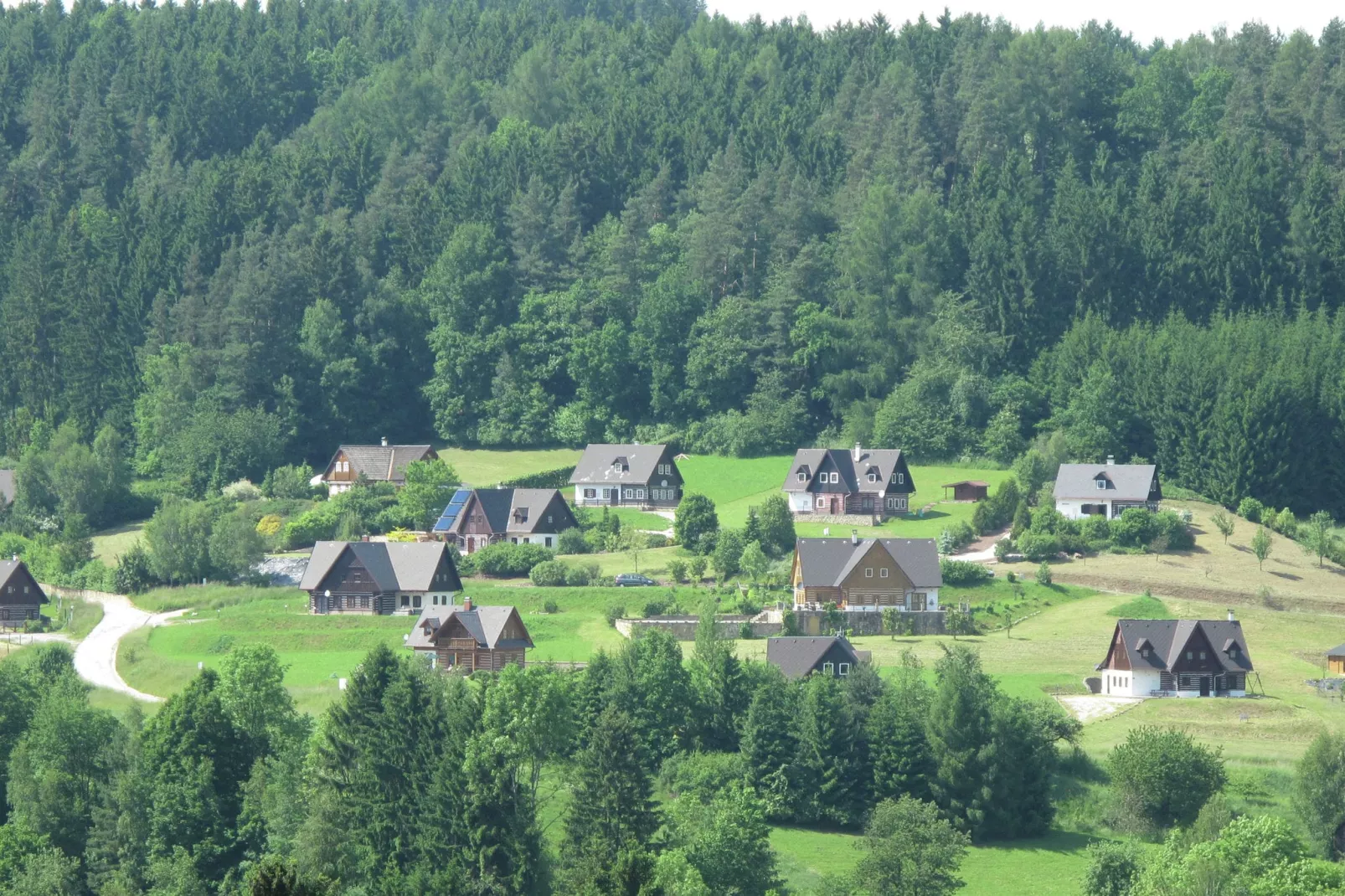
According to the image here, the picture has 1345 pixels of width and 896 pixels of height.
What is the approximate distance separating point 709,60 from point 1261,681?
94.2 meters

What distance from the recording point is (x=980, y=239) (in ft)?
427

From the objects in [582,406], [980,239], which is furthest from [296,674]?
[980,239]

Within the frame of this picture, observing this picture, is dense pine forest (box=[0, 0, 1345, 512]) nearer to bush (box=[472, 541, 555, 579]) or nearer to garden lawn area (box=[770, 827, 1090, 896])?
bush (box=[472, 541, 555, 579])

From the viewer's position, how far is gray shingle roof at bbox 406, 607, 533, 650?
84.3 m

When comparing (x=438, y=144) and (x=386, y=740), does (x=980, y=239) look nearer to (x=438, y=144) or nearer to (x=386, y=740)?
(x=438, y=144)

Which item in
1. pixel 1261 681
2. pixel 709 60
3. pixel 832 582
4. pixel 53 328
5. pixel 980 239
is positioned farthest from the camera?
pixel 709 60

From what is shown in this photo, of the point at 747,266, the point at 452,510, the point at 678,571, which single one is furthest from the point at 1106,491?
the point at 747,266

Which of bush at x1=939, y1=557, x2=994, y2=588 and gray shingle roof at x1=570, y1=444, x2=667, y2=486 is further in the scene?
gray shingle roof at x1=570, y1=444, x2=667, y2=486

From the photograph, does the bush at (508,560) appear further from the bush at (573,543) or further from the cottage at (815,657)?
the cottage at (815,657)

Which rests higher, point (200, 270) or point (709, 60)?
point (709, 60)

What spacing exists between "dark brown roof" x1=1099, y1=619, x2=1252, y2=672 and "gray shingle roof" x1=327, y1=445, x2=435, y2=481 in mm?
46875

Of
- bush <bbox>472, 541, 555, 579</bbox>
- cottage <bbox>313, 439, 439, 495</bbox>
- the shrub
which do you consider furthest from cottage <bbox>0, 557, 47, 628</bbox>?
the shrub

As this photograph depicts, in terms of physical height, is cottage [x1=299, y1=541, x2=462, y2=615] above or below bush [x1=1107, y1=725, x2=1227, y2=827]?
above

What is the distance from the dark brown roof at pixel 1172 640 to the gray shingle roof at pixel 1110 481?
929 inches
